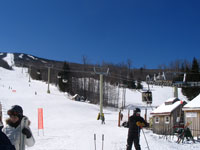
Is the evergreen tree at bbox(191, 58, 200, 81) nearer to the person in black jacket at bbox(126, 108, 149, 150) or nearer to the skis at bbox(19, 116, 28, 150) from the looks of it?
the person in black jacket at bbox(126, 108, 149, 150)

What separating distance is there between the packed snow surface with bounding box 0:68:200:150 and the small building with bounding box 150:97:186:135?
1.14 m

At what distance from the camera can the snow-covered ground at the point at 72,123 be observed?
40.3 feet

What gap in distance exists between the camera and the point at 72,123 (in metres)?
29.3

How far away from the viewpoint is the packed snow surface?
483 inches

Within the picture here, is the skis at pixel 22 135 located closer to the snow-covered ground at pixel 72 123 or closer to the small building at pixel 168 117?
the snow-covered ground at pixel 72 123

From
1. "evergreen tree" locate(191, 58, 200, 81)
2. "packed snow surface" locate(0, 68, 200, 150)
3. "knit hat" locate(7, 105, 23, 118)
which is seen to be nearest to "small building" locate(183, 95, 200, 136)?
"packed snow surface" locate(0, 68, 200, 150)

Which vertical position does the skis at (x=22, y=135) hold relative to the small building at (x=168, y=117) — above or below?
above

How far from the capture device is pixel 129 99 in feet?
263

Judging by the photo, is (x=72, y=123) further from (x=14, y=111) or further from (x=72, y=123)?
(x=14, y=111)

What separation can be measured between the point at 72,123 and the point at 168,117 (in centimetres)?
1267

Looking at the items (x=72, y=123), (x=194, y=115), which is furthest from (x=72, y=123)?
(x=194, y=115)

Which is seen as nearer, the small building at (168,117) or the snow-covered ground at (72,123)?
the snow-covered ground at (72,123)

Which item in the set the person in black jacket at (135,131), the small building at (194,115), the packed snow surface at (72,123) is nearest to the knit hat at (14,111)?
the person in black jacket at (135,131)

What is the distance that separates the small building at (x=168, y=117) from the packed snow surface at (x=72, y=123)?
1.14 metres
